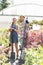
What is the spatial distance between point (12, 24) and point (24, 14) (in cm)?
22

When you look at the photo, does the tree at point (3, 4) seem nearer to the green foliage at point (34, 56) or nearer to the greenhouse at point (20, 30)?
the greenhouse at point (20, 30)

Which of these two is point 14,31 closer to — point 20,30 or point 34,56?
point 20,30

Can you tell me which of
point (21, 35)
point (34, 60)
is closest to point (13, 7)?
point (21, 35)

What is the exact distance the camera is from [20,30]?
2576 millimetres

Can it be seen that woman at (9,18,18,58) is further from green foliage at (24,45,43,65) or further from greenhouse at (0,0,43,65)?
green foliage at (24,45,43,65)

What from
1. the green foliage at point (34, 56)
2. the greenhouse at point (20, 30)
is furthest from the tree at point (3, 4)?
the green foliage at point (34, 56)

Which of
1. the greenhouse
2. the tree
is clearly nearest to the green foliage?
the greenhouse

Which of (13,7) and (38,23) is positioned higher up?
(13,7)

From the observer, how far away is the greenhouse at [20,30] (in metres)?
2.57

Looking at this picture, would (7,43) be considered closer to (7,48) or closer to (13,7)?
(7,48)

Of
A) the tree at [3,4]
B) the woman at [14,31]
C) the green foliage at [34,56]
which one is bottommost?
the green foliage at [34,56]

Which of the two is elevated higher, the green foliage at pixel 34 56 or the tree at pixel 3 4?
the tree at pixel 3 4

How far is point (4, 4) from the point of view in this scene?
2627 millimetres

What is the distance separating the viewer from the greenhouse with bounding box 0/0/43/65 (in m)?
2.57
